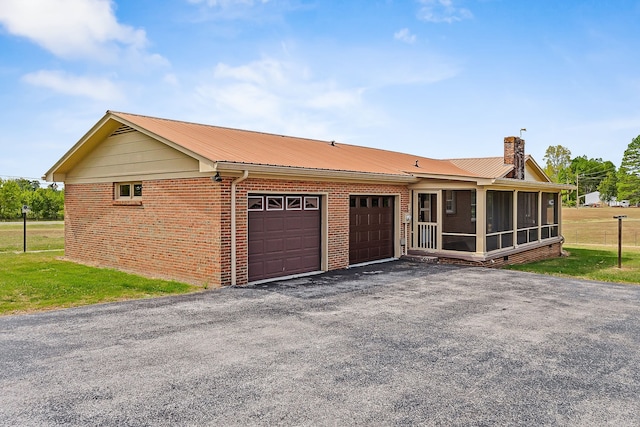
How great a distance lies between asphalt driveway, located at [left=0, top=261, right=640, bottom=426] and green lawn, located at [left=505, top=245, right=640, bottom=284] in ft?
14.4

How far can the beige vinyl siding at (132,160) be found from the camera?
11.4m

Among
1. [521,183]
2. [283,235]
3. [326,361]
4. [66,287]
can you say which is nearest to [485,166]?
[521,183]

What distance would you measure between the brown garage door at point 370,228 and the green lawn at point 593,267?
427cm

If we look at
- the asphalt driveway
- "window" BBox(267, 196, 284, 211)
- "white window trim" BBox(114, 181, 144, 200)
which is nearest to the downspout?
the asphalt driveway

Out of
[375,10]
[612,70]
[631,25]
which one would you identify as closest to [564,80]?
[612,70]

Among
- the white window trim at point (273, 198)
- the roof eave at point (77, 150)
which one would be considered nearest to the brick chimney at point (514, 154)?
the white window trim at point (273, 198)

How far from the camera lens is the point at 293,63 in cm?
1675

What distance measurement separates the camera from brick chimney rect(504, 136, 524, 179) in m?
21.0

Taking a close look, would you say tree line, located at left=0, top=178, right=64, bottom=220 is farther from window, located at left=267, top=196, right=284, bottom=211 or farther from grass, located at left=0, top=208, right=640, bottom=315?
window, located at left=267, top=196, right=284, bottom=211

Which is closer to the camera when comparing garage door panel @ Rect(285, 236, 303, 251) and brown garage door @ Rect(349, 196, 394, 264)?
garage door panel @ Rect(285, 236, 303, 251)

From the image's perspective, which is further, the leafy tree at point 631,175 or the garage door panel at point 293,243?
the leafy tree at point 631,175

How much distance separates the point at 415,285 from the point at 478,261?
4220mm

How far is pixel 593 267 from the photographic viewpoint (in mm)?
16109

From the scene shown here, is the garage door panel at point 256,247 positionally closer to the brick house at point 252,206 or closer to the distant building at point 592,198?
the brick house at point 252,206
